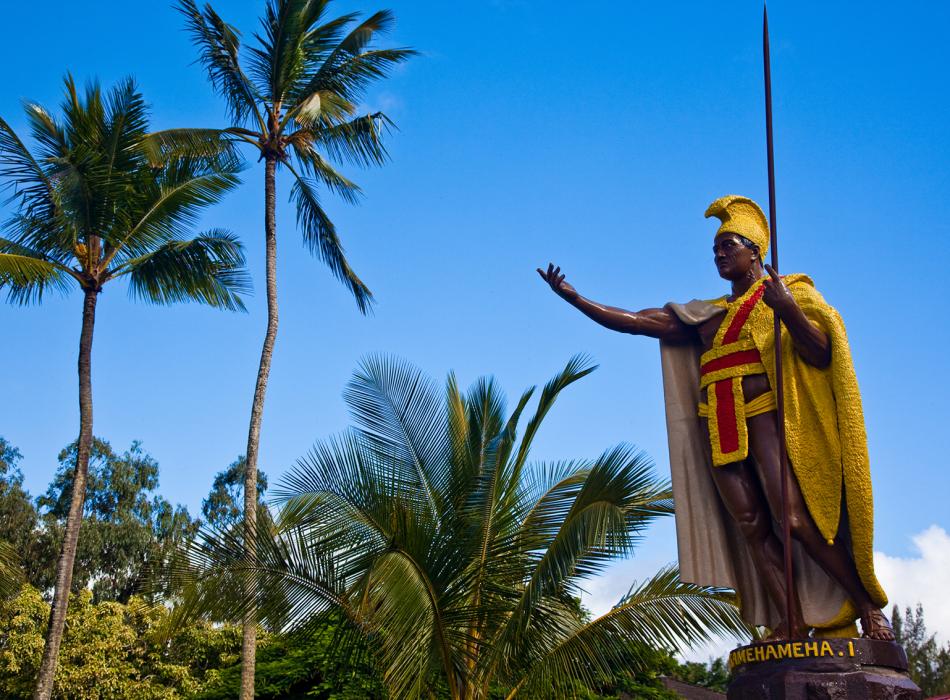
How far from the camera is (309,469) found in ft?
34.3

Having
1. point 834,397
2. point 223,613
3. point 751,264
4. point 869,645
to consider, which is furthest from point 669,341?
point 223,613

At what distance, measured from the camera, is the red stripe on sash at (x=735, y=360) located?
6008 millimetres

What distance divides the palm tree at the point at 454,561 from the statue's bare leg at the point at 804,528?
3.26 metres

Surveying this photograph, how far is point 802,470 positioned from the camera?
5.68 m

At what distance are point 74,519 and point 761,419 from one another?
1327 centimetres

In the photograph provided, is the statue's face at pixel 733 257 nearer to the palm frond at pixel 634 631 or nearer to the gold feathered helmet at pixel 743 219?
the gold feathered helmet at pixel 743 219

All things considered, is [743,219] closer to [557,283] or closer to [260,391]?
[557,283]

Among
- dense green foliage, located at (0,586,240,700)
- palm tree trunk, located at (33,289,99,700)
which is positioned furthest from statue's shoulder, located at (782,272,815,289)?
dense green foliage, located at (0,586,240,700)

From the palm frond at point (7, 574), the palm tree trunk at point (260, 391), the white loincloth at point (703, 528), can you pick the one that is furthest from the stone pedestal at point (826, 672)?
the palm frond at point (7, 574)

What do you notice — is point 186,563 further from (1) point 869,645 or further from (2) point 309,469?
(1) point 869,645

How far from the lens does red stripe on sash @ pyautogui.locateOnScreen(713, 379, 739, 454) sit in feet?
19.4

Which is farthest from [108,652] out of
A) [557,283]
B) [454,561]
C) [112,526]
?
[557,283]

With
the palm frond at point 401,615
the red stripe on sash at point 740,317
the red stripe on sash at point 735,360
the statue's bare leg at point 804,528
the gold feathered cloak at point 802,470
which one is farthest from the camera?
the palm frond at point 401,615

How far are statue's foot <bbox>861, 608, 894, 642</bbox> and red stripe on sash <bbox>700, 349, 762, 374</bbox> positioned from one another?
4.82 feet
